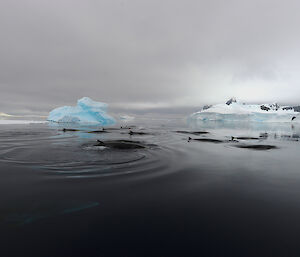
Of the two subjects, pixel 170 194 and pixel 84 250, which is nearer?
pixel 84 250

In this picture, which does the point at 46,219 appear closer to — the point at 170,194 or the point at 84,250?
the point at 84,250

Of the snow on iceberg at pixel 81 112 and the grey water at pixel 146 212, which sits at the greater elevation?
the snow on iceberg at pixel 81 112

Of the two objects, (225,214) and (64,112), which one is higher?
(64,112)

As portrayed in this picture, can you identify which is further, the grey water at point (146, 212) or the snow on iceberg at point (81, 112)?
the snow on iceberg at point (81, 112)

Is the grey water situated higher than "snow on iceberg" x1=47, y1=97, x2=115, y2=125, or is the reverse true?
"snow on iceberg" x1=47, y1=97, x2=115, y2=125

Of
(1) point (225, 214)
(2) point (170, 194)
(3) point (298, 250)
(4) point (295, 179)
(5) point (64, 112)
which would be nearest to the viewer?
(3) point (298, 250)

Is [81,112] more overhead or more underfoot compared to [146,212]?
more overhead

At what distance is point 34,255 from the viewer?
100 inches

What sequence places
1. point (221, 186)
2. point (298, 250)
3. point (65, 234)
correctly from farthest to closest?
point (221, 186) → point (65, 234) → point (298, 250)

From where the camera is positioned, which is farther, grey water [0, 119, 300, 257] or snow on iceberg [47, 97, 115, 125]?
snow on iceberg [47, 97, 115, 125]

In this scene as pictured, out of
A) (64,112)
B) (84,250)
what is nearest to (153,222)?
(84,250)

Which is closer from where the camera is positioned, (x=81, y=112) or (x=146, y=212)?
(x=146, y=212)

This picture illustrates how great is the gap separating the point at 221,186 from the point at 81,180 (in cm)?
492

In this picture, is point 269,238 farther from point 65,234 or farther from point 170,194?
point 65,234
